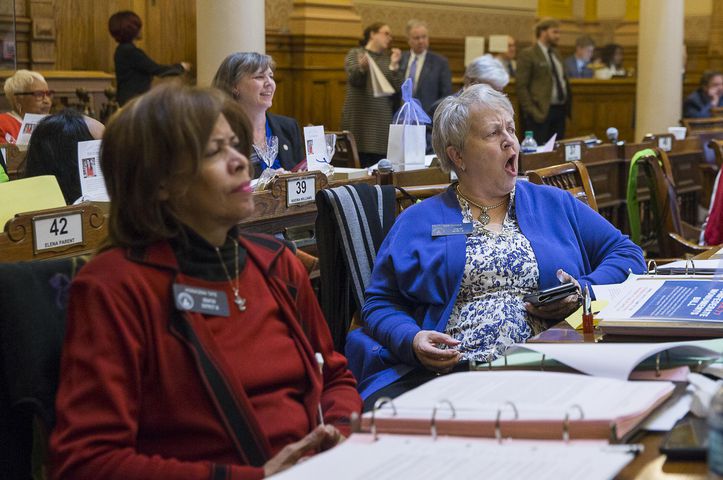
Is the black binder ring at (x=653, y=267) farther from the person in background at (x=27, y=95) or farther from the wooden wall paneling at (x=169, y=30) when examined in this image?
the wooden wall paneling at (x=169, y=30)

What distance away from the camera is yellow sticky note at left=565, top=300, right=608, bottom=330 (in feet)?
7.50

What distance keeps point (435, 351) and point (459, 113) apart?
2.43 feet

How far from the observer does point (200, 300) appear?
1.73 m

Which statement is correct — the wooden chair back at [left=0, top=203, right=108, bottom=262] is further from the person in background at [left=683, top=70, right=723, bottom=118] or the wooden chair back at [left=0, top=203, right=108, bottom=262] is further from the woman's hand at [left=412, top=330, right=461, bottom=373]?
the person in background at [left=683, top=70, right=723, bottom=118]

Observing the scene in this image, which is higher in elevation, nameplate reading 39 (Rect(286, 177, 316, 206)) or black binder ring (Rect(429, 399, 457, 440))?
nameplate reading 39 (Rect(286, 177, 316, 206))

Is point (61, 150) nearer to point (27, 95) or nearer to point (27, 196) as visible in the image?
point (27, 196)

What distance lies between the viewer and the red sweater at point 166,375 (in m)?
1.59

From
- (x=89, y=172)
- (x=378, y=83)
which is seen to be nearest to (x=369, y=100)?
(x=378, y=83)

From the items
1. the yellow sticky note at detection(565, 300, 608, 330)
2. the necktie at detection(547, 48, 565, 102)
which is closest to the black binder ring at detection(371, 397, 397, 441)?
the yellow sticky note at detection(565, 300, 608, 330)

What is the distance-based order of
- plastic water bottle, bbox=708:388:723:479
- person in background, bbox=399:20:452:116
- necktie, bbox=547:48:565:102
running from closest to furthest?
plastic water bottle, bbox=708:388:723:479 < person in background, bbox=399:20:452:116 < necktie, bbox=547:48:565:102

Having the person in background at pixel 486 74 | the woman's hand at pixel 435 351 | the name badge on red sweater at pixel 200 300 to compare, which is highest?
the person in background at pixel 486 74

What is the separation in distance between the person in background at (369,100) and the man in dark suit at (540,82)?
2383mm

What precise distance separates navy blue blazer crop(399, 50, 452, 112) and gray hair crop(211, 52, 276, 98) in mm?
4016

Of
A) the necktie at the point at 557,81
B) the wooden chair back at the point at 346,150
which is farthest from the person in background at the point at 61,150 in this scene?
the necktie at the point at 557,81
